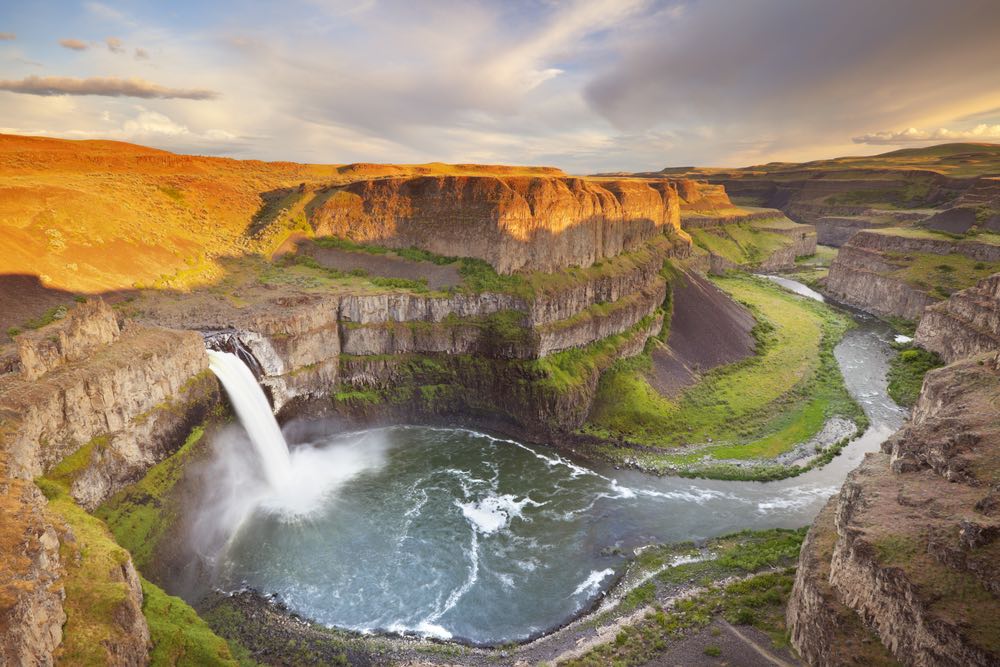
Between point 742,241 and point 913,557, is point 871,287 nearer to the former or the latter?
point 742,241

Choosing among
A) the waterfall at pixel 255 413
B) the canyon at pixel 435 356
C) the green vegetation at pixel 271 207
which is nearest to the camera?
the canyon at pixel 435 356

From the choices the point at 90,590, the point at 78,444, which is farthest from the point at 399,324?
the point at 90,590

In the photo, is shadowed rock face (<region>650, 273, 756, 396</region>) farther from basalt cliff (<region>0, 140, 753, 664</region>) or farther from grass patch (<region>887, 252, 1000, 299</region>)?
grass patch (<region>887, 252, 1000, 299</region>)

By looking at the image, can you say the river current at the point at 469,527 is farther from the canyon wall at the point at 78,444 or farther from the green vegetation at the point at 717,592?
the canyon wall at the point at 78,444

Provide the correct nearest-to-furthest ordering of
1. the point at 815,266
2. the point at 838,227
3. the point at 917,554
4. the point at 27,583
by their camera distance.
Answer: the point at 27,583, the point at 917,554, the point at 815,266, the point at 838,227

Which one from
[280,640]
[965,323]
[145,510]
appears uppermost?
[965,323]

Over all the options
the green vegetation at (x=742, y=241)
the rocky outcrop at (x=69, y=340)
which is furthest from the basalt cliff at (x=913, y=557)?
the green vegetation at (x=742, y=241)

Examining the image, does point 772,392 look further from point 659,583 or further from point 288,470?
point 288,470
